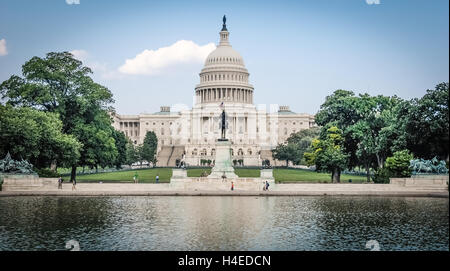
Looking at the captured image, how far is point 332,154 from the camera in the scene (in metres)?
49.6

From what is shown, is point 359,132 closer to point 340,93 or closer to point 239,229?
point 340,93

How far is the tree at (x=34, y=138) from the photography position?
39.4m

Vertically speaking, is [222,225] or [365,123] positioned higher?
[365,123]

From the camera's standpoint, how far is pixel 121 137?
216 ft

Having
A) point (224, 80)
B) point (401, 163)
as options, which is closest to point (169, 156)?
point (224, 80)

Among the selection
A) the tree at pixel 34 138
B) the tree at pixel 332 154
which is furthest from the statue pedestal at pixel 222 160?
the tree at pixel 34 138

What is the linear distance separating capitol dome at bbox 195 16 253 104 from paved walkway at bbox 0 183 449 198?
113m

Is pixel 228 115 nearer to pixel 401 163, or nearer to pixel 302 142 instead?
pixel 302 142

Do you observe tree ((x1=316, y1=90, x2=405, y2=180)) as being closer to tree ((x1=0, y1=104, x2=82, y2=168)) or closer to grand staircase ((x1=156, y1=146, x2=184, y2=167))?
tree ((x1=0, y1=104, x2=82, y2=168))

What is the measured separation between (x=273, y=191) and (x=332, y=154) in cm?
1361

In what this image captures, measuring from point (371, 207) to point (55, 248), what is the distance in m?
17.1

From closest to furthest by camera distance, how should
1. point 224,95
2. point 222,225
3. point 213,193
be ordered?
1. point 222,225
2. point 213,193
3. point 224,95

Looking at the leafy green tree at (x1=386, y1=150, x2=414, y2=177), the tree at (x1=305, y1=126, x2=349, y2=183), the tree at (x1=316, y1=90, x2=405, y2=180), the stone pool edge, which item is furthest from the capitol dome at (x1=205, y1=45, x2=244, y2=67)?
the stone pool edge
